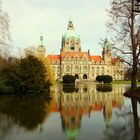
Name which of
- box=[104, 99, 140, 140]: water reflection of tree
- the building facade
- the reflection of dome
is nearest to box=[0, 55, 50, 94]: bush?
box=[104, 99, 140, 140]: water reflection of tree

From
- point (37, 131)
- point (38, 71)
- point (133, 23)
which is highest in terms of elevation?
point (133, 23)

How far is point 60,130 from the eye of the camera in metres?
13.3

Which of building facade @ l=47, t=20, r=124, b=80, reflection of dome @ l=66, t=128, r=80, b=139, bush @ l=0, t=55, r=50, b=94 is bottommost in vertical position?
reflection of dome @ l=66, t=128, r=80, b=139

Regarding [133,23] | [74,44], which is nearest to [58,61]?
[74,44]

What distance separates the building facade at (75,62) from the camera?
169 meters

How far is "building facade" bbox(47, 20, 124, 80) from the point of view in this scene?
169000 mm

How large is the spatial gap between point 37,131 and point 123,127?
3650mm

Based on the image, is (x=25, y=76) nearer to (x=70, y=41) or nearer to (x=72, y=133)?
(x=72, y=133)

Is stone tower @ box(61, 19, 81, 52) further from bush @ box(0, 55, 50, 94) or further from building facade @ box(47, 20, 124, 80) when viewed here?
bush @ box(0, 55, 50, 94)

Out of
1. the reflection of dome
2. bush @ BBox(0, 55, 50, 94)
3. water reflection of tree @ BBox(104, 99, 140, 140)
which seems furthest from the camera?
bush @ BBox(0, 55, 50, 94)

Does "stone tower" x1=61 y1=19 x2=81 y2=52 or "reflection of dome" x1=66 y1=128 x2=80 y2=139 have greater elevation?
"stone tower" x1=61 y1=19 x2=81 y2=52

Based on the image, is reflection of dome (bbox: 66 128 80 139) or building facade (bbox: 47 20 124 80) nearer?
A: reflection of dome (bbox: 66 128 80 139)

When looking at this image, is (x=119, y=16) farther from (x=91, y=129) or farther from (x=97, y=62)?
(x=97, y=62)

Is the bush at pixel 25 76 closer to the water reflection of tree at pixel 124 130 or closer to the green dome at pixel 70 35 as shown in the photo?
the water reflection of tree at pixel 124 130
